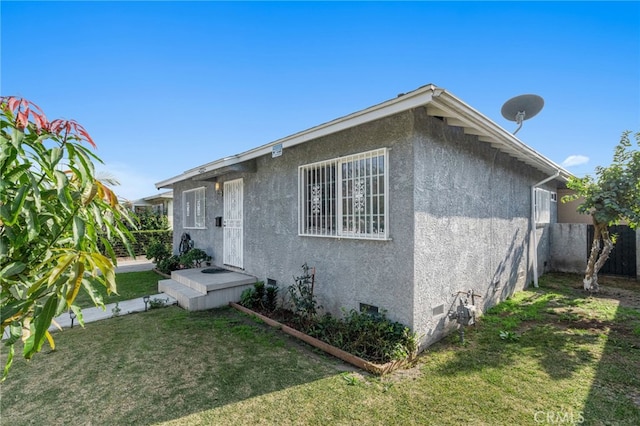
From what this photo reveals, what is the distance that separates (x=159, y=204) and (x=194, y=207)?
17296 millimetres

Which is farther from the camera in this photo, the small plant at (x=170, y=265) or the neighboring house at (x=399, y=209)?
the small plant at (x=170, y=265)

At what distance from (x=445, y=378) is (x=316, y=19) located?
943 centimetres

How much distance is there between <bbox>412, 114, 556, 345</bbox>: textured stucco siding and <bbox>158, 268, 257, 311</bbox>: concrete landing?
494 centimetres

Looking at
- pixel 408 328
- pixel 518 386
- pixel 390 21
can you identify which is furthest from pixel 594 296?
pixel 390 21

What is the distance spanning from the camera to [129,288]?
956 cm

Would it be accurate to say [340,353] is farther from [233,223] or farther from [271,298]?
[233,223]

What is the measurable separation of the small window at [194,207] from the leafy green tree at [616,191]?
11.9 meters

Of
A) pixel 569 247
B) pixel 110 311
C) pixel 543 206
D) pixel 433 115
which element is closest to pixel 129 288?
pixel 110 311

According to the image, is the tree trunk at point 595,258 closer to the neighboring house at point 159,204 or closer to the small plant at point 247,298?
the small plant at point 247,298

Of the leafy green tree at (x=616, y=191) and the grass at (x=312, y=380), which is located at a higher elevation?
the leafy green tree at (x=616, y=191)

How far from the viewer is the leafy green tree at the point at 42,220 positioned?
136 centimetres

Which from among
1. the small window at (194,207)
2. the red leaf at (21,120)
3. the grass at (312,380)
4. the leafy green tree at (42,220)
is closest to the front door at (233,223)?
the small window at (194,207)

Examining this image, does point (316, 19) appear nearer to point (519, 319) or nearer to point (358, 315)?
point (358, 315)

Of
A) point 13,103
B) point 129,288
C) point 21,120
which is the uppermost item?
point 13,103
